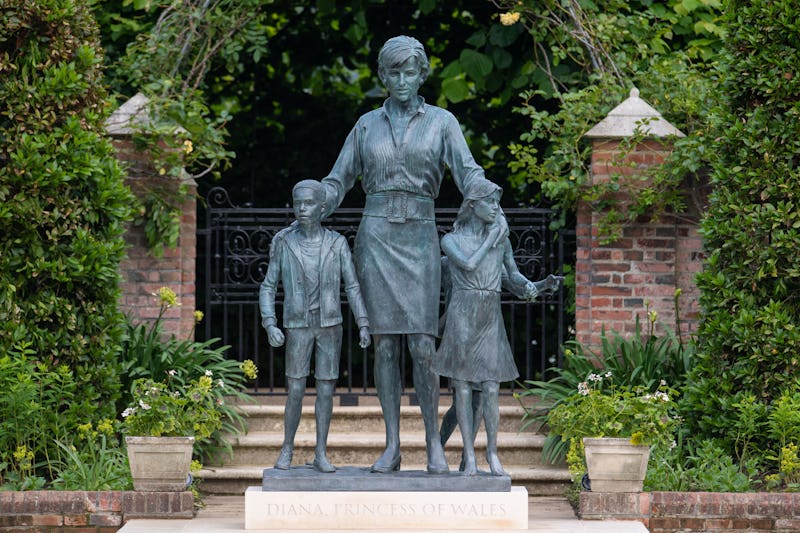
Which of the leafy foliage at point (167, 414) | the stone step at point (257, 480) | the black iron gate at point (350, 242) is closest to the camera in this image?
the leafy foliage at point (167, 414)

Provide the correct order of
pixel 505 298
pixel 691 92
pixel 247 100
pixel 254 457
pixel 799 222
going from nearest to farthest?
pixel 799 222 → pixel 254 457 → pixel 691 92 → pixel 505 298 → pixel 247 100

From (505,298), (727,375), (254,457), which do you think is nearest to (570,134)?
(505,298)

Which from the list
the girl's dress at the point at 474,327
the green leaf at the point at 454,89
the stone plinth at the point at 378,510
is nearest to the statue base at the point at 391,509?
the stone plinth at the point at 378,510

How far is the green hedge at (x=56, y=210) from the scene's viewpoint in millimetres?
8391

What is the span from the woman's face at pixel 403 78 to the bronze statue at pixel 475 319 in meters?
0.59

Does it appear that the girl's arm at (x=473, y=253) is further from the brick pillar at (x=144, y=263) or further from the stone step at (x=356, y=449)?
the brick pillar at (x=144, y=263)

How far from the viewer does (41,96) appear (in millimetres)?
8469

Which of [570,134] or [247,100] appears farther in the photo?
[247,100]

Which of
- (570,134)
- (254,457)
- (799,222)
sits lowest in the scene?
(254,457)

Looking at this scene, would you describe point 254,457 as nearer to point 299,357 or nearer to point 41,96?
point 299,357

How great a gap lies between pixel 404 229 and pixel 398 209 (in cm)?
11

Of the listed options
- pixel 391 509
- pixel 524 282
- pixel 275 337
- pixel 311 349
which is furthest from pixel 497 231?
pixel 391 509

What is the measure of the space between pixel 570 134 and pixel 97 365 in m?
3.65

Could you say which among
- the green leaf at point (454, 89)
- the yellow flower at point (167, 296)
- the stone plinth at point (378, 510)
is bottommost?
A: the stone plinth at point (378, 510)
